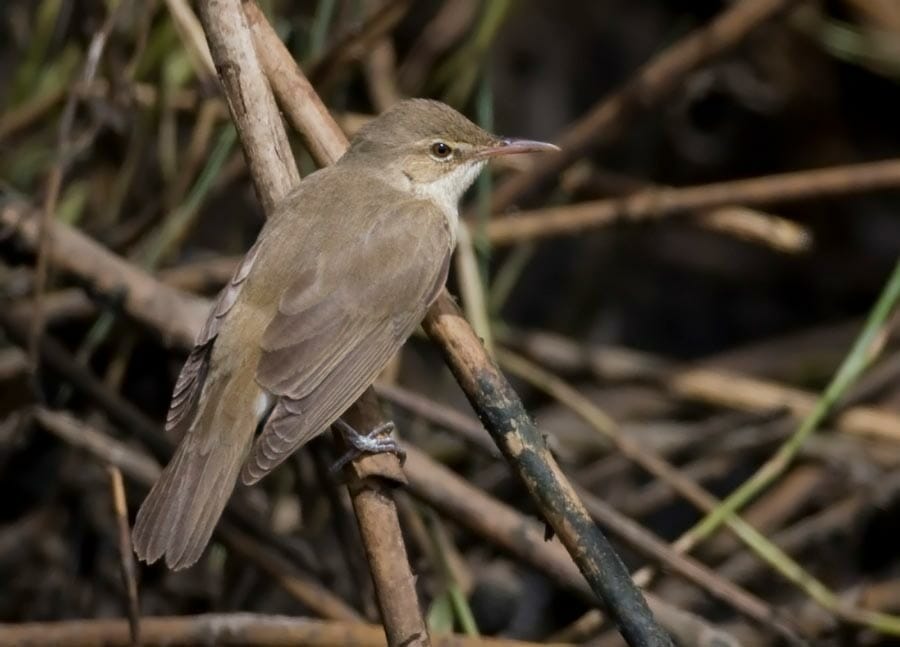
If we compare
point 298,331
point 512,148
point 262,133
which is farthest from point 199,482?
point 512,148

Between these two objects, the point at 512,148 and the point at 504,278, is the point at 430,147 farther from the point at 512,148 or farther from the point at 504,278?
the point at 504,278

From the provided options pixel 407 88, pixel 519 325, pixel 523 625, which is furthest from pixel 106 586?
pixel 519 325

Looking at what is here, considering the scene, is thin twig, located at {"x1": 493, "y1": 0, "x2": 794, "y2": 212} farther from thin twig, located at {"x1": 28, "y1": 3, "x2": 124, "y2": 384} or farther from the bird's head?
thin twig, located at {"x1": 28, "y1": 3, "x2": 124, "y2": 384}

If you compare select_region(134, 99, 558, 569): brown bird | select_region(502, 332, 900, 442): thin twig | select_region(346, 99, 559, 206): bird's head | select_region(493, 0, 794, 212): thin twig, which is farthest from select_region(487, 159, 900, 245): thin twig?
select_region(134, 99, 558, 569): brown bird

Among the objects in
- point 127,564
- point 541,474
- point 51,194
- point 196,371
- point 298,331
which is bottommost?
point 127,564

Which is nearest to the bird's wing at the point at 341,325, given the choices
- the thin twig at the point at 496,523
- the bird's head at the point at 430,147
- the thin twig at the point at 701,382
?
the bird's head at the point at 430,147

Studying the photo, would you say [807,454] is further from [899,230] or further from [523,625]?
[899,230]

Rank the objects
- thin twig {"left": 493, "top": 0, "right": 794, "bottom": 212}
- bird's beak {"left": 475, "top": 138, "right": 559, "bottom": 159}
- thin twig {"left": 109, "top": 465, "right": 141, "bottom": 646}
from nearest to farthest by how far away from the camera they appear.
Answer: thin twig {"left": 109, "top": 465, "right": 141, "bottom": 646}, bird's beak {"left": 475, "top": 138, "right": 559, "bottom": 159}, thin twig {"left": 493, "top": 0, "right": 794, "bottom": 212}

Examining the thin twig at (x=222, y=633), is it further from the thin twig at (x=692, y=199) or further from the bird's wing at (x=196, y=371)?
the thin twig at (x=692, y=199)
